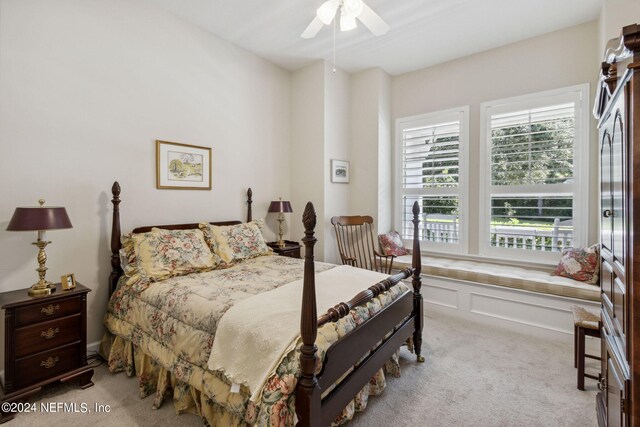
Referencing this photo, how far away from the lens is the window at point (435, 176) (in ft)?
13.2

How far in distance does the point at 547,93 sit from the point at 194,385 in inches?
169

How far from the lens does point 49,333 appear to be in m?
2.08

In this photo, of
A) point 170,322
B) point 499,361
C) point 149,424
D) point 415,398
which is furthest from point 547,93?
point 149,424

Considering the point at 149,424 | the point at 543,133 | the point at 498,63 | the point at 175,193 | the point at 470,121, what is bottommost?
the point at 149,424

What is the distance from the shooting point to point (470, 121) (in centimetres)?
392

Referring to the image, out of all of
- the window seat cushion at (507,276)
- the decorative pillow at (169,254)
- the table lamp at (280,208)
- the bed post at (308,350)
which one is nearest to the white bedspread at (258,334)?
the bed post at (308,350)

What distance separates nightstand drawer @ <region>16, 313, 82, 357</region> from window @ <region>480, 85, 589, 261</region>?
13.7 ft

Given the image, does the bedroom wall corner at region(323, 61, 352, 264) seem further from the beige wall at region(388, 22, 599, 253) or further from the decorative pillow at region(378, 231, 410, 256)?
the beige wall at region(388, 22, 599, 253)

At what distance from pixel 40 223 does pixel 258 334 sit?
5.46 feet

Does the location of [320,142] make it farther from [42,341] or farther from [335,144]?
[42,341]

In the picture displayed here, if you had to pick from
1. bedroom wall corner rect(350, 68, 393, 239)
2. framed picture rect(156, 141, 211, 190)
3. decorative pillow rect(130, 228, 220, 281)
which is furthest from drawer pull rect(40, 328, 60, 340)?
bedroom wall corner rect(350, 68, 393, 239)

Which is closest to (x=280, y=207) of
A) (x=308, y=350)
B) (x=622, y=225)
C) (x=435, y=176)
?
(x=435, y=176)

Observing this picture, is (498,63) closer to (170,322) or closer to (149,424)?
(170,322)

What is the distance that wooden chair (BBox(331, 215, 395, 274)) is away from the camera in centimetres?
407
